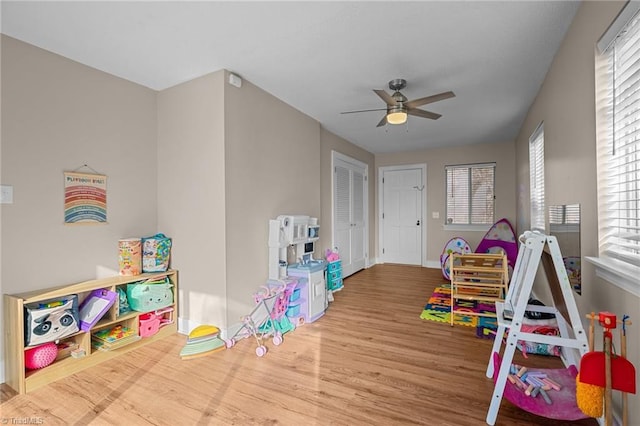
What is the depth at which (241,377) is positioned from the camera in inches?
84.8

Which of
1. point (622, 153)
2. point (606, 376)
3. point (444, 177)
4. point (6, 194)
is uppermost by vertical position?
point (444, 177)

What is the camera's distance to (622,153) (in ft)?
4.99

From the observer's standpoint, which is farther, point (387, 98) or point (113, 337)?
point (387, 98)

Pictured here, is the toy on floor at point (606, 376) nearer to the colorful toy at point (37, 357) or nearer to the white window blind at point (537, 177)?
the white window blind at point (537, 177)

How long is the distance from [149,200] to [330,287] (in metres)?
2.55

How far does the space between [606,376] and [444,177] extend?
5218 millimetres

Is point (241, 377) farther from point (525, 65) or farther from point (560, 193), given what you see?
point (525, 65)

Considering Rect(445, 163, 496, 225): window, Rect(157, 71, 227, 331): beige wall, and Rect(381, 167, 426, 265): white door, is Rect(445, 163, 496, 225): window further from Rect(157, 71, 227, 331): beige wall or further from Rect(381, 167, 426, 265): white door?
Rect(157, 71, 227, 331): beige wall

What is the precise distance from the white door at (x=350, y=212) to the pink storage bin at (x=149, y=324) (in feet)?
9.06

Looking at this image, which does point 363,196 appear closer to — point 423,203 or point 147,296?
point 423,203

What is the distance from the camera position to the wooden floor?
175 cm

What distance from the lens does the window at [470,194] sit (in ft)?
18.9

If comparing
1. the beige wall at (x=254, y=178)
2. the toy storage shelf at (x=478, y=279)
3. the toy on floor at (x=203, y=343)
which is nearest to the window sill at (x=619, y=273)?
the toy storage shelf at (x=478, y=279)

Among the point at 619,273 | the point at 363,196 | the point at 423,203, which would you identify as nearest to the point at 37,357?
the point at 619,273
